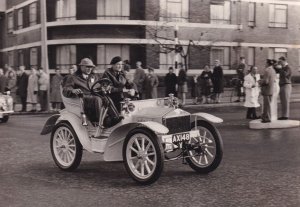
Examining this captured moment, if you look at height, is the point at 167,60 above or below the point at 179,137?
above

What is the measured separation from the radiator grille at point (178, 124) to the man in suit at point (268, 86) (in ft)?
23.0

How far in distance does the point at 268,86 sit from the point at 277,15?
2371cm

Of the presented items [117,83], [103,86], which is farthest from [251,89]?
[103,86]

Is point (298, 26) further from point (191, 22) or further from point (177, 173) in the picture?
point (177, 173)

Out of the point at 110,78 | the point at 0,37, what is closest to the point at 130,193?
the point at 110,78

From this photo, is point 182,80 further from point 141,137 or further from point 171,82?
point 141,137

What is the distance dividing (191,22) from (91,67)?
24.9m

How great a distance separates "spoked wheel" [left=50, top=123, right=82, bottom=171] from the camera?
8047mm

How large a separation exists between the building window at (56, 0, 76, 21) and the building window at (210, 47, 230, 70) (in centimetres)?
927

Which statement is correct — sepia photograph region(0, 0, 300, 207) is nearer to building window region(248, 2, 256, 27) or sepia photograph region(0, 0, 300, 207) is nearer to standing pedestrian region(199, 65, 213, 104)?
standing pedestrian region(199, 65, 213, 104)

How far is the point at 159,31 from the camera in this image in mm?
31203

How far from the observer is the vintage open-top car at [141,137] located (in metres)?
6.97

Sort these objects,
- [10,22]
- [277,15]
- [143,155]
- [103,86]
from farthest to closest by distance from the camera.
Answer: [10,22] → [277,15] → [103,86] → [143,155]

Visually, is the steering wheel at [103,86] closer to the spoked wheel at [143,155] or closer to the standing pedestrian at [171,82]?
the spoked wheel at [143,155]
